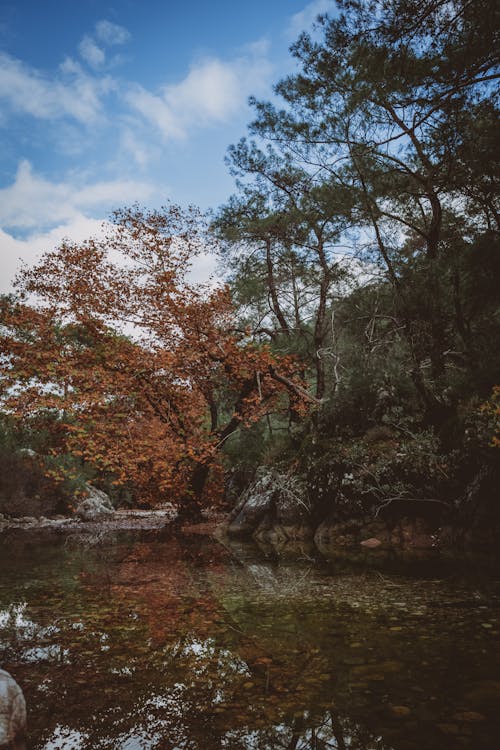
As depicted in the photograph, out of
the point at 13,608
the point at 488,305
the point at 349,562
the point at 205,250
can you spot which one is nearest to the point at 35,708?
the point at 13,608

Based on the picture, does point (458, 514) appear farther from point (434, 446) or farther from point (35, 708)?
Answer: point (35, 708)

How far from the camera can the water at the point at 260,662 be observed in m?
3.11

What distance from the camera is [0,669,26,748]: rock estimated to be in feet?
9.46

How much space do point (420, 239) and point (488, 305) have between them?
1123 cm

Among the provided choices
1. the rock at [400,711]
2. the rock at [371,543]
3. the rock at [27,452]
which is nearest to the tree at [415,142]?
the rock at [371,543]

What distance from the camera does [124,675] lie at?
407 cm

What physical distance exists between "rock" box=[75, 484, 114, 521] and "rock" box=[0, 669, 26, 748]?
805 inches

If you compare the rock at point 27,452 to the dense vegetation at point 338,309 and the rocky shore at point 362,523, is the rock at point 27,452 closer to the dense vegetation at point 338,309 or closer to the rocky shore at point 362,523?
the dense vegetation at point 338,309

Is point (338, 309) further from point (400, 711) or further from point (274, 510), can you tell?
point (400, 711)

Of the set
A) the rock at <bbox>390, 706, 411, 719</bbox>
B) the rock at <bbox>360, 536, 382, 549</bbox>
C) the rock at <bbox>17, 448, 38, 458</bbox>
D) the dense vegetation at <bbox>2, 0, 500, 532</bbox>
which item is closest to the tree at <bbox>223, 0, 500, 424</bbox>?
the dense vegetation at <bbox>2, 0, 500, 532</bbox>

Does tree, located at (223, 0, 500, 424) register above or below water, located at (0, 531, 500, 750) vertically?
above

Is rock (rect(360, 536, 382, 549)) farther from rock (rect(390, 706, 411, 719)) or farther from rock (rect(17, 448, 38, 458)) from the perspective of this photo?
rock (rect(17, 448, 38, 458))

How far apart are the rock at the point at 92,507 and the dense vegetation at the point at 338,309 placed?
25.1 ft

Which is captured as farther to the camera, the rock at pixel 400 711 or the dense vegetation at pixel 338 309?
the dense vegetation at pixel 338 309
